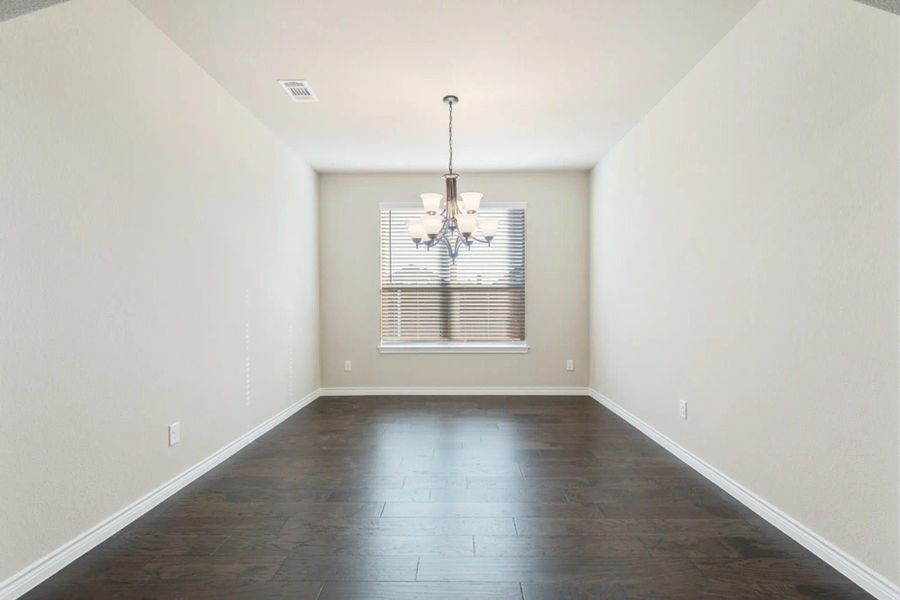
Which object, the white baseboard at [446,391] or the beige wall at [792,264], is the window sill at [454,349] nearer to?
the white baseboard at [446,391]

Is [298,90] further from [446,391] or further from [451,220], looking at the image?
[446,391]

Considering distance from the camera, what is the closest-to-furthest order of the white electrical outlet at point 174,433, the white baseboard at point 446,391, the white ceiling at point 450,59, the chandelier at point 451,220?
1. the white ceiling at point 450,59
2. the white electrical outlet at point 174,433
3. the chandelier at point 451,220
4. the white baseboard at point 446,391

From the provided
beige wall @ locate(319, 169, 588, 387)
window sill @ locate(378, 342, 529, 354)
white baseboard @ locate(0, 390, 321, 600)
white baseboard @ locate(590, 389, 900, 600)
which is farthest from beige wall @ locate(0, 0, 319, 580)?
white baseboard @ locate(590, 389, 900, 600)

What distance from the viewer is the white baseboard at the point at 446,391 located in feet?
17.4

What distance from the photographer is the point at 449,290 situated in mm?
5414

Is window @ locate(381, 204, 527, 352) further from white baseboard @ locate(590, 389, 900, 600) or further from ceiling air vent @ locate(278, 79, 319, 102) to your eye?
white baseboard @ locate(590, 389, 900, 600)

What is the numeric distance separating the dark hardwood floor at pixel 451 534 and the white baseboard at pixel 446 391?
6.10ft

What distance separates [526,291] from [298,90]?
3.13m

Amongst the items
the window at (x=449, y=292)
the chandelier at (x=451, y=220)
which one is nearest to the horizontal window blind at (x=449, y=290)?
the window at (x=449, y=292)

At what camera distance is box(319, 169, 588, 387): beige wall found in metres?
5.30

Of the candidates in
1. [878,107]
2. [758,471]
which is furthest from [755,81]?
[758,471]

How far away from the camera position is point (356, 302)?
17.5 ft

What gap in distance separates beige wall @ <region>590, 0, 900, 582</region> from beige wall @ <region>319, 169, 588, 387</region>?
189 centimetres

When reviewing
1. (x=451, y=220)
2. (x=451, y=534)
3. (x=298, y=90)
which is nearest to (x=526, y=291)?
(x=451, y=220)
